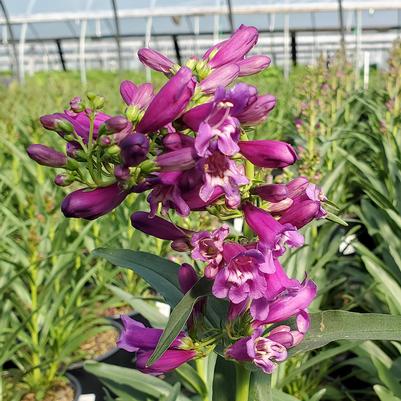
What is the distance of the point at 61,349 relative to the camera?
2.34m

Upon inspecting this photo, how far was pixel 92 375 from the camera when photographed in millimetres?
2373

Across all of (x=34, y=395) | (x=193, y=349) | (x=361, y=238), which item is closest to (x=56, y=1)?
(x=361, y=238)

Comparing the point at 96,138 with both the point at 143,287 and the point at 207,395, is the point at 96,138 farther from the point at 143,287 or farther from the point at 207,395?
the point at 143,287

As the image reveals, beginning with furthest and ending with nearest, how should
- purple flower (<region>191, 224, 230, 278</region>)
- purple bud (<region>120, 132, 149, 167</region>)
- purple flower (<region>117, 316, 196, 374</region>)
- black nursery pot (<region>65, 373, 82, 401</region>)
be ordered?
black nursery pot (<region>65, 373, 82, 401</region>) → purple flower (<region>117, 316, 196, 374</region>) → purple flower (<region>191, 224, 230, 278</region>) → purple bud (<region>120, 132, 149, 167</region>)

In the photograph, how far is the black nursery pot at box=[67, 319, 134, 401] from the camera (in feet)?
7.48

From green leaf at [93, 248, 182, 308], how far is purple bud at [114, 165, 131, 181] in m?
0.27

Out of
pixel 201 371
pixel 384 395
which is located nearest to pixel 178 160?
pixel 201 371

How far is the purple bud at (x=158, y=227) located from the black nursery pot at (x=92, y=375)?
148 centimetres

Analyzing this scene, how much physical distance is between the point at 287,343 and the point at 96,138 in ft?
1.23

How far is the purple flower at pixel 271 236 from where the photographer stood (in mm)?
762

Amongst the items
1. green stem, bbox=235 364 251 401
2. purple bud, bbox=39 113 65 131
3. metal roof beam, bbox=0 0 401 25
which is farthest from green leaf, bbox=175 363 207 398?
metal roof beam, bbox=0 0 401 25

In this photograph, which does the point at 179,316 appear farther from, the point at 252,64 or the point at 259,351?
the point at 252,64

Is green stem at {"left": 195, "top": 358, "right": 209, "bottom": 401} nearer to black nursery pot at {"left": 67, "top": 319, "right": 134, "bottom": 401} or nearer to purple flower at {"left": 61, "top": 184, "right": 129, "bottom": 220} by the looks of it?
black nursery pot at {"left": 67, "top": 319, "right": 134, "bottom": 401}

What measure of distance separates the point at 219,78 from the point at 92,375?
1.85 meters
